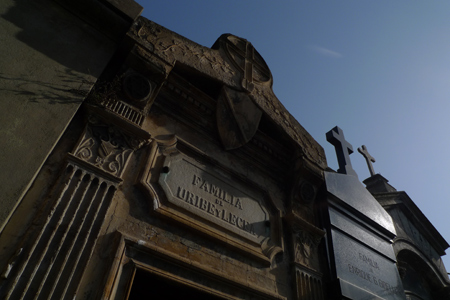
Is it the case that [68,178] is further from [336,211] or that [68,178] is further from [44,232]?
[336,211]

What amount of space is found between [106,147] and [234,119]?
2093mm

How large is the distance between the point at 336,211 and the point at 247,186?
6.41ft

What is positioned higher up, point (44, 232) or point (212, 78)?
point (212, 78)

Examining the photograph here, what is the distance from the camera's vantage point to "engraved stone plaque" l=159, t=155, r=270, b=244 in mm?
3854

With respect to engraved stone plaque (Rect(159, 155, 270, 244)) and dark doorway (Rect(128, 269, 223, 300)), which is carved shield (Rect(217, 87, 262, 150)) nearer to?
engraved stone plaque (Rect(159, 155, 270, 244))

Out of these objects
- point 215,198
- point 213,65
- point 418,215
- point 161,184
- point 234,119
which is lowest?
point 161,184

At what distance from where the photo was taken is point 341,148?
7.49m

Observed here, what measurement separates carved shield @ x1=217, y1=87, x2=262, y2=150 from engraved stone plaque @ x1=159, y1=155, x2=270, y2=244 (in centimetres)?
61

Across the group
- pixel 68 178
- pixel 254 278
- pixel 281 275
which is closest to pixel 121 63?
pixel 68 178

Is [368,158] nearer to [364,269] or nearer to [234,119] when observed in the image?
[364,269]

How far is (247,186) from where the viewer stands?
4.80 metres

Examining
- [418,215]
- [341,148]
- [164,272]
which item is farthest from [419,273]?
[164,272]

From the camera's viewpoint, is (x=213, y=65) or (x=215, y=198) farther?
(x=213, y=65)

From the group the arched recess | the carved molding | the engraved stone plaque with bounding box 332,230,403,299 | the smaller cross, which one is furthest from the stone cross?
the carved molding
